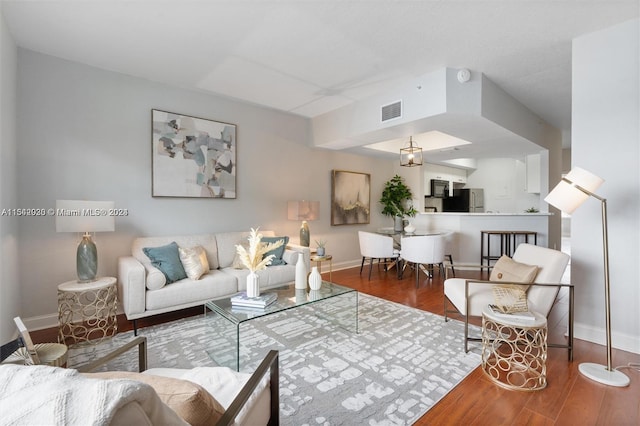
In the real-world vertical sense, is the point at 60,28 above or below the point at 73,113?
above

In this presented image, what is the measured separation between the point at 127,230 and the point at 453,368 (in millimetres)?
3618

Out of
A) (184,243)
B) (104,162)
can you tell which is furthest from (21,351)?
(104,162)

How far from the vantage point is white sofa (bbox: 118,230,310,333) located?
9.26ft

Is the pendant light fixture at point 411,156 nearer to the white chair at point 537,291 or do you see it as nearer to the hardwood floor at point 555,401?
the white chair at point 537,291

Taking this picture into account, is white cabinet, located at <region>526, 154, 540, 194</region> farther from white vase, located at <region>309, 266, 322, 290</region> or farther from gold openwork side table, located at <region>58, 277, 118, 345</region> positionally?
gold openwork side table, located at <region>58, 277, 118, 345</region>

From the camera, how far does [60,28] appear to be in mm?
2611

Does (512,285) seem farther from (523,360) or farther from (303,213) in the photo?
(303,213)

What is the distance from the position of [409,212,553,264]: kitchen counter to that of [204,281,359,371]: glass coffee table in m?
3.09

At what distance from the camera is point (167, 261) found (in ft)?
10.5

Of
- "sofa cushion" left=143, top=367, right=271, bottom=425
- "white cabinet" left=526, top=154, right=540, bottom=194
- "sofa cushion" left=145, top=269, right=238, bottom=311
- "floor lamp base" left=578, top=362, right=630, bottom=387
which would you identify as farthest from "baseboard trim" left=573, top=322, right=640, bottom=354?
"white cabinet" left=526, top=154, right=540, bottom=194

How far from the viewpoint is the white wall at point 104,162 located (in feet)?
9.76

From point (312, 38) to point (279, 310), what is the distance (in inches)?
95.4

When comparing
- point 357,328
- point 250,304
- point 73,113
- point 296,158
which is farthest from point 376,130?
point 73,113

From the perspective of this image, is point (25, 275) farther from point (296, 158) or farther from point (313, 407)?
point (296, 158)
